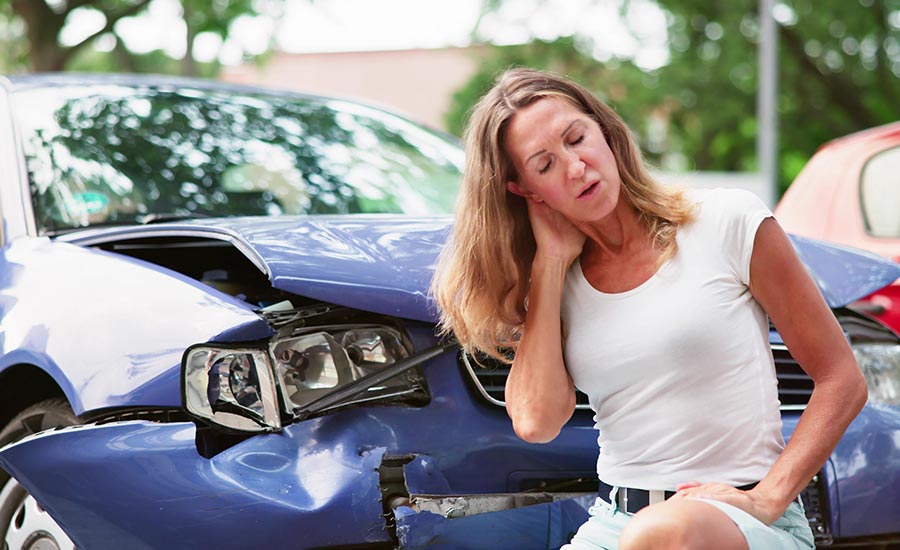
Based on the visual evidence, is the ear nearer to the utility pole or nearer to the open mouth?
the open mouth

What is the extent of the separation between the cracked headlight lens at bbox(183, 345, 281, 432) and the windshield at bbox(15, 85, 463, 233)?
110cm

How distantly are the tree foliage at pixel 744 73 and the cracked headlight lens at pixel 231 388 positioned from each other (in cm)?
1533

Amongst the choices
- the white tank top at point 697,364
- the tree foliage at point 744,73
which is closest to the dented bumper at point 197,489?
the white tank top at point 697,364

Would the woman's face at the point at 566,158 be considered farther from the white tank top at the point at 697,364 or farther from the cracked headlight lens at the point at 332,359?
the cracked headlight lens at the point at 332,359

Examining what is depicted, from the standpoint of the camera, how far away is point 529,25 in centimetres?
2517

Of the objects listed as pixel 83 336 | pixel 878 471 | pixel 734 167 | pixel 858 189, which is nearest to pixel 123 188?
pixel 83 336

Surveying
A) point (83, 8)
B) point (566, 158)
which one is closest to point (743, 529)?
point (566, 158)

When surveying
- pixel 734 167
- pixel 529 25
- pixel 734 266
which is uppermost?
pixel 734 266

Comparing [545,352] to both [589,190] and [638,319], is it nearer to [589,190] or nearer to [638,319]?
[638,319]

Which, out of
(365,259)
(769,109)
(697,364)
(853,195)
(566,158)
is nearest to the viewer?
(697,364)

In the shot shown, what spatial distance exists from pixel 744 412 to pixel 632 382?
0.73 feet

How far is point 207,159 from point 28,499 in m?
1.52

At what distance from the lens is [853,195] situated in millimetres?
5520

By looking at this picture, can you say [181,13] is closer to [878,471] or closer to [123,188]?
[123,188]
